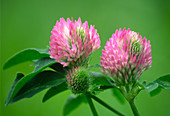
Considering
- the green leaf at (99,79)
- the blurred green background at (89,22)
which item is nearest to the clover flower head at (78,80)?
the green leaf at (99,79)

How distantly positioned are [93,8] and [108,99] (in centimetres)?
129

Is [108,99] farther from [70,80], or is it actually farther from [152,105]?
[70,80]

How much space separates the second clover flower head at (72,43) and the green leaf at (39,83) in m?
0.09

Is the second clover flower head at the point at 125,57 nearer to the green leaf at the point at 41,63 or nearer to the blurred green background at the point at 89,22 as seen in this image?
the green leaf at the point at 41,63

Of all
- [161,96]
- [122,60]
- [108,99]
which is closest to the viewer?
[122,60]

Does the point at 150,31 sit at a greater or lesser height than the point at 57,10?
lesser

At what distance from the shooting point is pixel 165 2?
119 inches

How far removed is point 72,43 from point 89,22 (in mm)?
1928

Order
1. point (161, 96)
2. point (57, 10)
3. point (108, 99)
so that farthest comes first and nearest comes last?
point (57, 10) → point (161, 96) → point (108, 99)

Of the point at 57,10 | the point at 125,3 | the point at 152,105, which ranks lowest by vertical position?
the point at 152,105

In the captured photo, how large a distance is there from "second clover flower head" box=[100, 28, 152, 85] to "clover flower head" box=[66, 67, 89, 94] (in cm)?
9

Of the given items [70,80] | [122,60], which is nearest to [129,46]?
[122,60]

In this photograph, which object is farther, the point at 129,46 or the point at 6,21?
the point at 6,21

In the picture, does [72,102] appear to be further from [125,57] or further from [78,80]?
[125,57]
